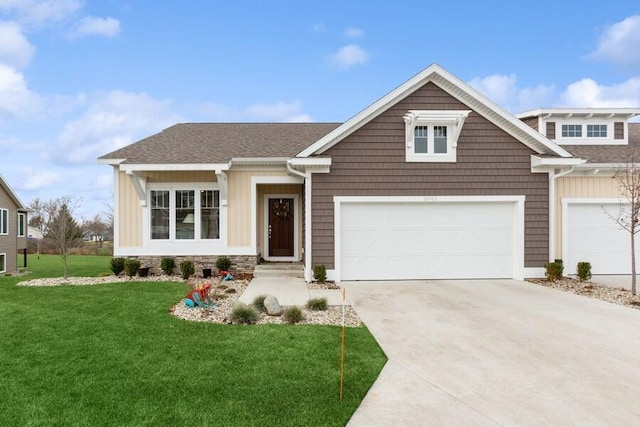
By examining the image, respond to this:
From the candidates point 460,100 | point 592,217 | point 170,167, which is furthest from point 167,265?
point 592,217

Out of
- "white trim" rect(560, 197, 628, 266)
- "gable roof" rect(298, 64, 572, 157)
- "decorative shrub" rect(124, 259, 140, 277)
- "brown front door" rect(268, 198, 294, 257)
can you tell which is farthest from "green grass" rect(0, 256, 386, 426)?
"white trim" rect(560, 197, 628, 266)

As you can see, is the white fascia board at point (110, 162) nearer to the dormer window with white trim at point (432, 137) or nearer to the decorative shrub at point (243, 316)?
the decorative shrub at point (243, 316)

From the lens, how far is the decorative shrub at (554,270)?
1066 centimetres

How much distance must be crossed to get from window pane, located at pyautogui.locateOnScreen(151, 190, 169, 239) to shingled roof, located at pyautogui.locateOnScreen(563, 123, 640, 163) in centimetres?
1320

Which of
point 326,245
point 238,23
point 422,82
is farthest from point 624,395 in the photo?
point 238,23

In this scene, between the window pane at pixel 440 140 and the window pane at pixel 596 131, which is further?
the window pane at pixel 596 131

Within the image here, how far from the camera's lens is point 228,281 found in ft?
36.0

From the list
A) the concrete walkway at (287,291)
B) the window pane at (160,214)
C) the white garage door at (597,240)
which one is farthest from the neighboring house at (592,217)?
the window pane at (160,214)

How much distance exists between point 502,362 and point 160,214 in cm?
1049

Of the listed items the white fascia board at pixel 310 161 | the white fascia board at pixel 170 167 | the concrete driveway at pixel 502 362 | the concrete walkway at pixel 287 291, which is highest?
the white fascia board at pixel 310 161

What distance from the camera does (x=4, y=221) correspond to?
17.9 meters

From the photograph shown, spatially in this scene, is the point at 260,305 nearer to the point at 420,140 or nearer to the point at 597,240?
the point at 420,140

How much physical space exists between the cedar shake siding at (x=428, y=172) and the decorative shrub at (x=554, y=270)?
0.36 metres

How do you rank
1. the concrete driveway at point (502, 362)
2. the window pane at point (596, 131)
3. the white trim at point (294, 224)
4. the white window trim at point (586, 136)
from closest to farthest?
the concrete driveway at point (502, 362) < the white trim at point (294, 224) < the white window trim at point (586, 136) < the window pane at point (596, 131)
